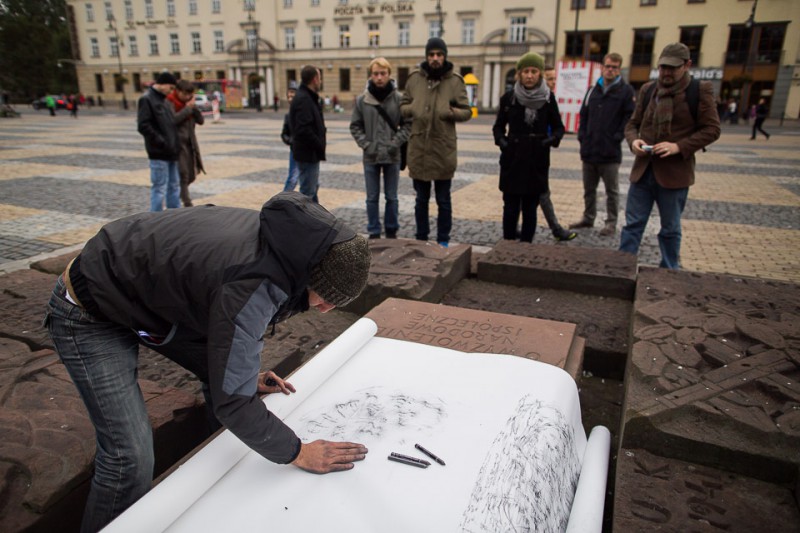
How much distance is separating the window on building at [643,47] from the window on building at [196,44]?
34.7m

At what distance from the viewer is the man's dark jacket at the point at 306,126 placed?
592 cm

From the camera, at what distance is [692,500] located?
6.21 feet

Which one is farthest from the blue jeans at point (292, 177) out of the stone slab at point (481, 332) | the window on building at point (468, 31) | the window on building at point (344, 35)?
the window on building at point (344, 35)

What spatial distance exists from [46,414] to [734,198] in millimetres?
8766

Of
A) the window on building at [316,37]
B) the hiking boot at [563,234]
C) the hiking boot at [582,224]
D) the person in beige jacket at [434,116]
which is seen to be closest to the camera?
the person in beige jacket at [434,116]

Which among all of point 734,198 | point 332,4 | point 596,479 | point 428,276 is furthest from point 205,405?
point 332,4

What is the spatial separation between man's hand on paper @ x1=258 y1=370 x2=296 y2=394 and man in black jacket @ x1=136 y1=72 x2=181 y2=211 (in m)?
4.47

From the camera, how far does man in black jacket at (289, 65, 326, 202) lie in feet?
19.4

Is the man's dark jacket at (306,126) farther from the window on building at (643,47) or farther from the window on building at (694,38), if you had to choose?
the window on building at (694,38)

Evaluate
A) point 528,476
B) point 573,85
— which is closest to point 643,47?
point 573,85

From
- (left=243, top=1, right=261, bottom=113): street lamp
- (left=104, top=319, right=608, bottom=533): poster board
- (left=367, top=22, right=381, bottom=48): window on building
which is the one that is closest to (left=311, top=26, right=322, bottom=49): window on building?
(left=367, top=22, right=381, bottom=48): window on building

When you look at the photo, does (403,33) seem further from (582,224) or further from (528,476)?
(528,476)

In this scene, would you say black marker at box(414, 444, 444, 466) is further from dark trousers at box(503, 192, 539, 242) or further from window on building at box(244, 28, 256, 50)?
window on building at box(244, 28, 256, 50)

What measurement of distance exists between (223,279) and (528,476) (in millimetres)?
1148
